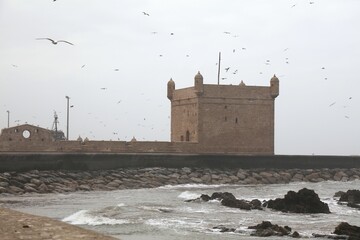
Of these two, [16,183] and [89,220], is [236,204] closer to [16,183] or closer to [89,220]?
[89,220]

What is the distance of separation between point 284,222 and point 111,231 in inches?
196

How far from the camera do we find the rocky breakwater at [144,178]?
1006 inches

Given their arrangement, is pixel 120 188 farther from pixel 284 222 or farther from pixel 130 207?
pixel 284 222

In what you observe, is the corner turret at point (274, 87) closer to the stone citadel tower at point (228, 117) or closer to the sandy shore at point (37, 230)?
the stone citadel tower at point (228, 117)

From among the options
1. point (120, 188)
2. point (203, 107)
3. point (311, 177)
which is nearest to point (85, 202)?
point (120, 188)

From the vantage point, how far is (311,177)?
3591 centimetres

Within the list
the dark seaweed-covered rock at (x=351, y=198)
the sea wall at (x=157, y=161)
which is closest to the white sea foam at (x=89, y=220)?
the dark seaweed-covered rock at (x=351, y=198)

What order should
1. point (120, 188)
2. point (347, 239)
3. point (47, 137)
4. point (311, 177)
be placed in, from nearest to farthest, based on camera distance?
point (347, 239) < point (120, 188) < point (47, 137) < point (311, 177)

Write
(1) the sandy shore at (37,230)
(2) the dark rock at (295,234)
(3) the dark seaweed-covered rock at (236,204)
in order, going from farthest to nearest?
(3) the dark seaweed-covered rock at (236,204) < (2) the dark rock at (295,234) < (1) the sandy shore at (37,230)

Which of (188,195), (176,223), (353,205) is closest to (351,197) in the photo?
(353,205)

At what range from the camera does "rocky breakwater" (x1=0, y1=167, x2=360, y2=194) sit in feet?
83.9

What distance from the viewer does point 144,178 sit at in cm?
3005

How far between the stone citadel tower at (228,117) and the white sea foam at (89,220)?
20.0 m

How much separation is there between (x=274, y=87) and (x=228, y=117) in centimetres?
372
